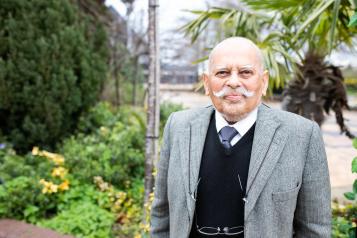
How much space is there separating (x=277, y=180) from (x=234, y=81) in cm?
42

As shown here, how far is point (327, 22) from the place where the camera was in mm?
3295

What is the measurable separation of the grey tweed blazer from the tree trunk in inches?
59.8

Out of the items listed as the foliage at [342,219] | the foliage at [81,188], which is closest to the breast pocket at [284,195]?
the foliage at [342,219]

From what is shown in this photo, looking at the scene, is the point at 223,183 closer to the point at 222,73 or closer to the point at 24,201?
the point at 222,73

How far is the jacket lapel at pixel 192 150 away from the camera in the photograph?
141cm

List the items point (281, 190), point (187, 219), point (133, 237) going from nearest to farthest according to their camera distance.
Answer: point (281, 190), point (187, 219), point (133, 237)

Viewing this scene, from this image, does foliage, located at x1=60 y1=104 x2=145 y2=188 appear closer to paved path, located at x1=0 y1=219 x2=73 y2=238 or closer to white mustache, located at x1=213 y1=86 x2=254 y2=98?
paved path, located at x1=0 y1=219 x2=73 y2=238

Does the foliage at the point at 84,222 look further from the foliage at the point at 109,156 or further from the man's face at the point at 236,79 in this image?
the man's face at the point at 236,79

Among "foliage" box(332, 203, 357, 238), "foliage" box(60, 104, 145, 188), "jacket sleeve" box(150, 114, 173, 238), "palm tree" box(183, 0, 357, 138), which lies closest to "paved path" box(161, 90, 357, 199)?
"palm tree" box(183, 0, 357, 138)

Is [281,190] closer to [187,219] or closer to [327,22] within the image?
[187,219]

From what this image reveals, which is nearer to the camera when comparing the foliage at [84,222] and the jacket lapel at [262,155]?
the jacket lapel at [262,155]

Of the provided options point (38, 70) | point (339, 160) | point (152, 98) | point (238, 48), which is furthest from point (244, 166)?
point (339, 160)

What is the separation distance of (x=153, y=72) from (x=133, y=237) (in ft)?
5.15

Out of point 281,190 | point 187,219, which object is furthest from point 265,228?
point 187,219
